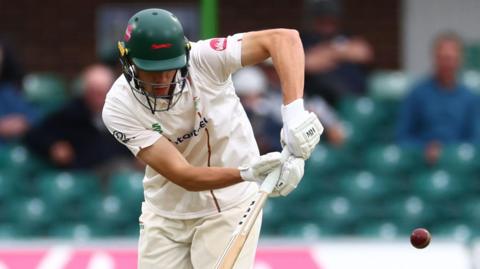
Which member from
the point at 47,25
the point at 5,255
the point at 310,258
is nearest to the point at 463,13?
the point at 47,25

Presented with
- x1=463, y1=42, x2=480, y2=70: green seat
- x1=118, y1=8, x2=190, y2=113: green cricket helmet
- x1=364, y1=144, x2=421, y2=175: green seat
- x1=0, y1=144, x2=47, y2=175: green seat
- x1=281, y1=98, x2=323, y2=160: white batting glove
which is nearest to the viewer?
x1=281, y1=98, x2=323, y2=160: white batting glove

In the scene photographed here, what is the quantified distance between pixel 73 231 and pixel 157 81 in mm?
4025

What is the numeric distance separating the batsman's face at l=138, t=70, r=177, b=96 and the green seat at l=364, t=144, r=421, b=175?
13.3ft

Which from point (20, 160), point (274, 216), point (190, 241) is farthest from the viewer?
point (20, 160)

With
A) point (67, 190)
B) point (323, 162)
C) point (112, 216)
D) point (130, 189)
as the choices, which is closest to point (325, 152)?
point (323, 162)

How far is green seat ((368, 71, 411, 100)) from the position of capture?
9.28 meters

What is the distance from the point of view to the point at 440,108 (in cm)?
843

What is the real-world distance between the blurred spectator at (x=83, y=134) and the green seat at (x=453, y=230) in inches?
86.0

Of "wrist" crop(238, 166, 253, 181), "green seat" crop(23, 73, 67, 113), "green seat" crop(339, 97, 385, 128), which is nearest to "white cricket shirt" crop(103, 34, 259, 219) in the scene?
"wrist" crop(238, 166, 253, 181)

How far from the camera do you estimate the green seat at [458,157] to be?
332 inches

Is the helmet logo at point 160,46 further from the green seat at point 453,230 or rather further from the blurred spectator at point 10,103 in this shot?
the blurred spectator at point 10,103

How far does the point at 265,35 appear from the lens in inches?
191

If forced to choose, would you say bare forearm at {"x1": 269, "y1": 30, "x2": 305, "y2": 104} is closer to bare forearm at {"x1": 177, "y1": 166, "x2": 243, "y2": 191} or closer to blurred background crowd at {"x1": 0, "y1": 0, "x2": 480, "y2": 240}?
bare forearm at {"x1": 177, "y1": 166, "x2": 243, "y2": 191}

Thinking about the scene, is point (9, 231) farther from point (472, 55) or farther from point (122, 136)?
point (472, 55)
